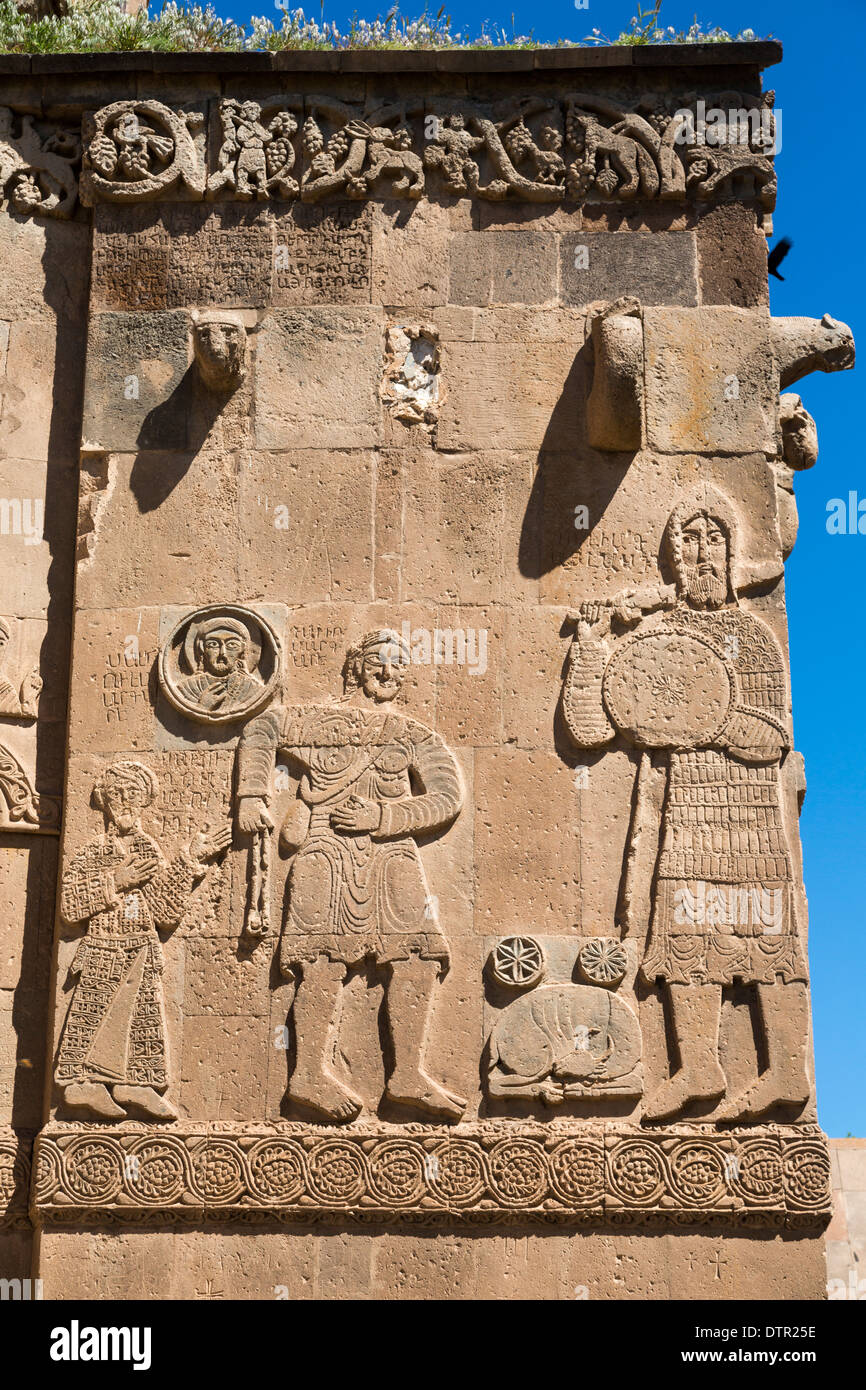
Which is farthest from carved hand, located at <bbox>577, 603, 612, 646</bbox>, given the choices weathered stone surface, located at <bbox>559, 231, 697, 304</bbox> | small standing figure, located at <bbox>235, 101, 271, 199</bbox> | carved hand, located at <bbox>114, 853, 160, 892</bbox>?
small standing figure, located at <bbox>235, 101, 271, 199</bbox>

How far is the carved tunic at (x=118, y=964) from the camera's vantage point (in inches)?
352

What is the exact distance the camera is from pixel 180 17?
1165 cm

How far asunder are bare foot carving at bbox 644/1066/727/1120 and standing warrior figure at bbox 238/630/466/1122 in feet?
3.35

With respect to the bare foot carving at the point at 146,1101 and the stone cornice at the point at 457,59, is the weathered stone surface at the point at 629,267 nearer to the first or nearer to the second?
the stone cornice at the point at 457,59

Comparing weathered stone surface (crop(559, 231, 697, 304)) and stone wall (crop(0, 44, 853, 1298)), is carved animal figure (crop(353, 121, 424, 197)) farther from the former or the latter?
weathered stone surface (crop(559, 231, 697, 304))

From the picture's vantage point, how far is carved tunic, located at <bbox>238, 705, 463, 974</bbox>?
908 centimetres

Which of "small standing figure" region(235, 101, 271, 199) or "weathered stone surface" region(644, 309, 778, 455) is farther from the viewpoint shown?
"small standing figure" region(235, 101, 271, 199)

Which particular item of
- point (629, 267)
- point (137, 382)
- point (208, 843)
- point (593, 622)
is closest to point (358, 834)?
point (208, 843)

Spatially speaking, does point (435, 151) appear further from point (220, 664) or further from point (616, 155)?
point (220, 664)

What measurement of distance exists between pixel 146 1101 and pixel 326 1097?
939 mm

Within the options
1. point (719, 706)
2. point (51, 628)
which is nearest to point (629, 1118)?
point (719, 706)

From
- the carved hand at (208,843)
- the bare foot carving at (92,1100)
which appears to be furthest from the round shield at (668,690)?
the bare foot carving at (92,1100)

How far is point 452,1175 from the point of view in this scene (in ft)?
28.7

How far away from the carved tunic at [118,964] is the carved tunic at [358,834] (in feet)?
2.17
